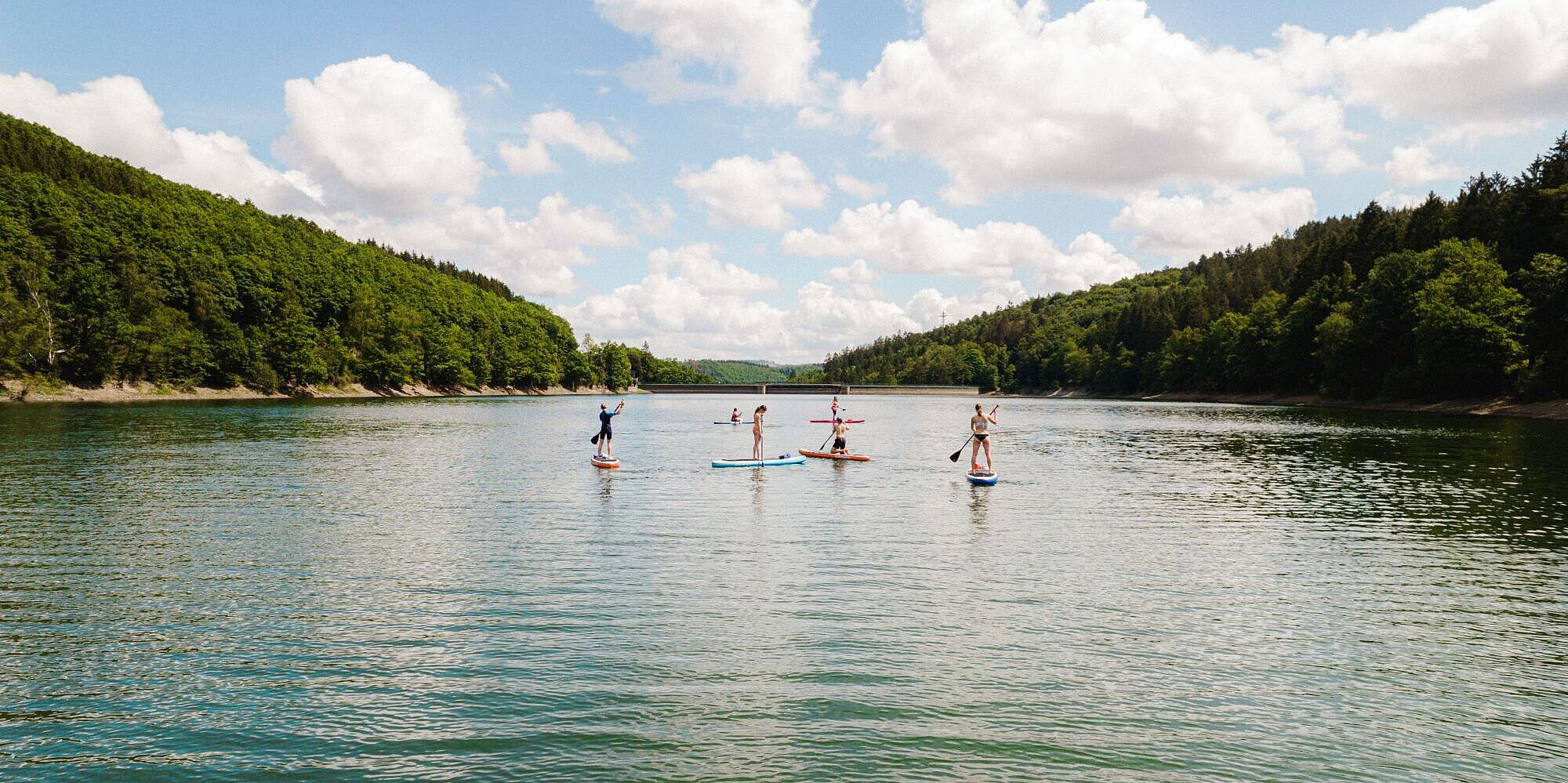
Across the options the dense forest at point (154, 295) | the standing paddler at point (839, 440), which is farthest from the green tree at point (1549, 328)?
the dense forest at point (154, 295)

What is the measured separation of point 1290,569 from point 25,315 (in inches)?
5409

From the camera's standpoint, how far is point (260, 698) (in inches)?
468

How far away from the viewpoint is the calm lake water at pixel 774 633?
1038 centimetres

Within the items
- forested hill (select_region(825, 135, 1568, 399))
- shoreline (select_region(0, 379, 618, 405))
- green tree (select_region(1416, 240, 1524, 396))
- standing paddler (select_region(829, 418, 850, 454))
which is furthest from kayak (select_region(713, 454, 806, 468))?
shoreline (select_region(0, 379, 618, 405))

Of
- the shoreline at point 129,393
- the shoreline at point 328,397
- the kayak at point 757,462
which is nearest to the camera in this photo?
the kayak at point 757,462

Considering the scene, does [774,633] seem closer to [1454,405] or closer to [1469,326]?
[1469,326]

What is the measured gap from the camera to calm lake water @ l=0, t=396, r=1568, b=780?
10383mm

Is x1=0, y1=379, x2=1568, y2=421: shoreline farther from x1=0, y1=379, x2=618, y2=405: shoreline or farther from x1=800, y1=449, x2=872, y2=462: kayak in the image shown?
x1=800, y1=449, x2=872, y2=462: kayak

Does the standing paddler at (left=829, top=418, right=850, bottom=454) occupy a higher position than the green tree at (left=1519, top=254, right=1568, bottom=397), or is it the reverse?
the green tree at (left=1519, top=254, right=1568, bottom=397)

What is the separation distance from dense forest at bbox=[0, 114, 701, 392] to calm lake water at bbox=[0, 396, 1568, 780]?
106 m

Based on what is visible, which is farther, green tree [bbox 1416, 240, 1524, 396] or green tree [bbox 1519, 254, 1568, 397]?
green tree [bbox 1416, 240, 1524, 396]

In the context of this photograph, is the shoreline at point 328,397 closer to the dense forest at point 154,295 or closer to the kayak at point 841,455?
the dense forest at point 154,295

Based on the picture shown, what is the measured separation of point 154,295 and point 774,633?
5825 inches

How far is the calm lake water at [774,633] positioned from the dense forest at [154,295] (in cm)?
10564
